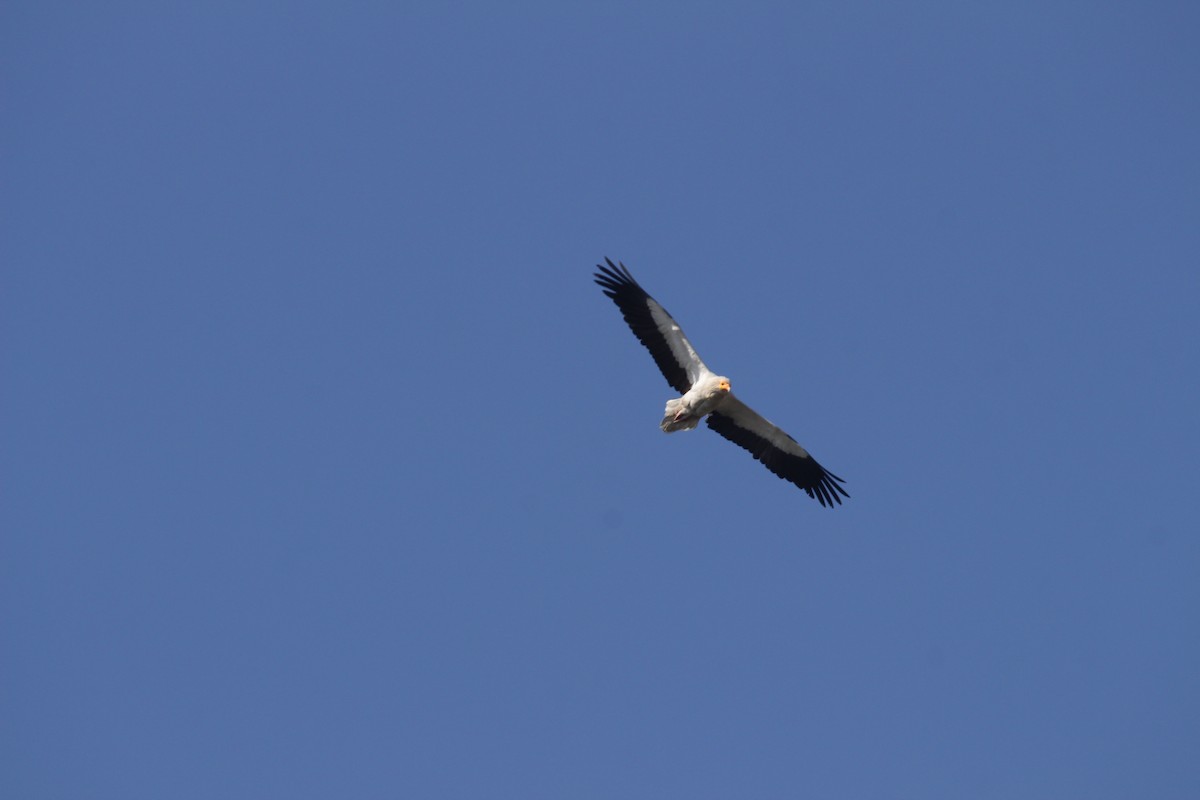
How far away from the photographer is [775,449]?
23.4 metres

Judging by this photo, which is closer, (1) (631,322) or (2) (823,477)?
(1) (631,322)

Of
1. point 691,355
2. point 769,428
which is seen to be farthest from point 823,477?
point 691,355

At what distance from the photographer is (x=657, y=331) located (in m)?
22.2

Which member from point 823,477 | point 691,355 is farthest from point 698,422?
point 823,477

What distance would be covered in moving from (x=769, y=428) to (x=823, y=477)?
1.57 m

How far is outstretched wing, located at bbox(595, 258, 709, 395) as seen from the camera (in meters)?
22.1

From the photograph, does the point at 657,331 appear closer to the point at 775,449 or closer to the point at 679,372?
A: the point at 679,372

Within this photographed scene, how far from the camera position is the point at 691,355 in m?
22.1

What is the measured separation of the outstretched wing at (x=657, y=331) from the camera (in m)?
22.1

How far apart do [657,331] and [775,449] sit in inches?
134

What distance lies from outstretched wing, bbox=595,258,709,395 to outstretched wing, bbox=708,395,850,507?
1.01 m

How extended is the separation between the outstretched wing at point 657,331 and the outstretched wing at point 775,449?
1009 mm

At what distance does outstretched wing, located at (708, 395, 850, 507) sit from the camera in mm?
22984

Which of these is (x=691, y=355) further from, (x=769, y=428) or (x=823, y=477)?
(x=823, y=477)
